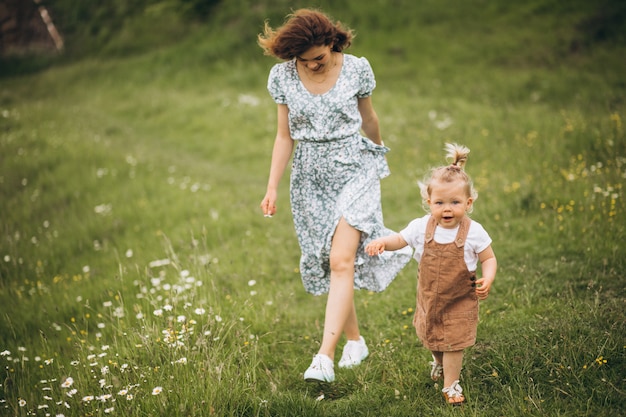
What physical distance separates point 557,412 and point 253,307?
2.77 metres

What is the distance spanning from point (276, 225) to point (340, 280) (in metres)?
3.71

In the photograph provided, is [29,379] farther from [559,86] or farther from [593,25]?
[593,25]

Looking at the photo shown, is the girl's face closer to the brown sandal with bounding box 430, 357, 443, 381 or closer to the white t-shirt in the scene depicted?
the white t-shirt

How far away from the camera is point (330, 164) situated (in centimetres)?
423

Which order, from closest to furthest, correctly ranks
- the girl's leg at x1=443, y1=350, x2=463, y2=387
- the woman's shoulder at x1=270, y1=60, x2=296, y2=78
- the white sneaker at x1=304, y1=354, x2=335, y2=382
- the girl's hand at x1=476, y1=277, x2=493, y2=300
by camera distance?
the girl's hand at x1=476, y1=277, x2=493, y2=300 → the girl's leg at x1=443, y1=350, x2=463, y2=387 → the white sneaker at x1=304, y1=354, x2=335, y2=382 → the woman's shoulder at x1=270, y1=60, x2=296, y2=78

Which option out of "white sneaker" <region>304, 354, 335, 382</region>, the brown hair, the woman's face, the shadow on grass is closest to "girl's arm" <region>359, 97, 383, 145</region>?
the woman's face

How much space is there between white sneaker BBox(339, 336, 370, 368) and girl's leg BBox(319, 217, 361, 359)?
0.29 metres

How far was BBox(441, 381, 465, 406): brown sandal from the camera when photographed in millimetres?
3465

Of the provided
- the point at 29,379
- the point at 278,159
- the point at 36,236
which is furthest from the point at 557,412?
the point at 36,236

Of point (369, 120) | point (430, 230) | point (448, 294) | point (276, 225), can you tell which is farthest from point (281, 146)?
point (276, 225)

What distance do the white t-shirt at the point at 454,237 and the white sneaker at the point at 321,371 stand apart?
3.18ft

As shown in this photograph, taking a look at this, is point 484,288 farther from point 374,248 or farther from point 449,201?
point 374,248

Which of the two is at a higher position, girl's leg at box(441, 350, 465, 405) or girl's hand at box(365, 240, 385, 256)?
girl's hand at box(365, 240, 385, 256)

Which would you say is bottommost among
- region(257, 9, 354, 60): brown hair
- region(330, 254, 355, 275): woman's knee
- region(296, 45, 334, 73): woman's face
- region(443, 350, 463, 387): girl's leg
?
region(443, 350, 463, 387): girl's leg
